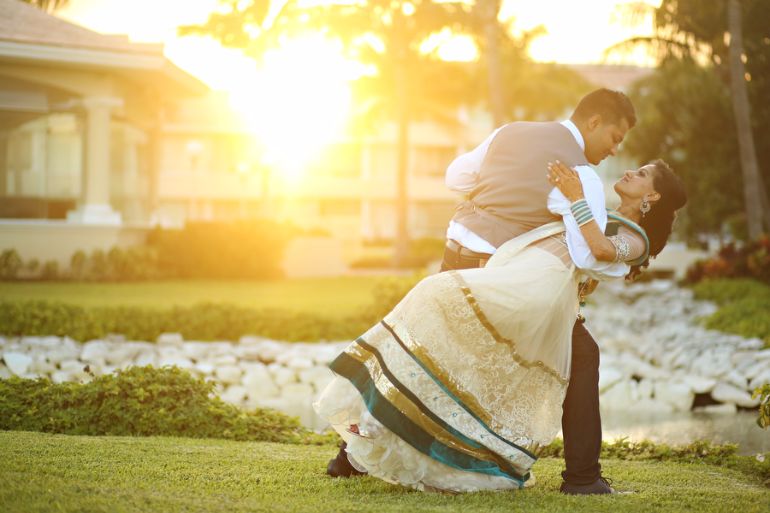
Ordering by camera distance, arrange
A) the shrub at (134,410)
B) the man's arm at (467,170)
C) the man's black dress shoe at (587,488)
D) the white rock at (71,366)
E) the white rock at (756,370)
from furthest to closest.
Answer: the white rock at (756,370)
the white rock at (71,366)
the shrub at (134,410)
the man's arm at (467,170)
the man's black dress shoe at (587,488)

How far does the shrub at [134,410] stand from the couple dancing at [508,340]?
226cm

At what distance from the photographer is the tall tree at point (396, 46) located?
20938 mm

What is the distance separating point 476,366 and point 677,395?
7239mm

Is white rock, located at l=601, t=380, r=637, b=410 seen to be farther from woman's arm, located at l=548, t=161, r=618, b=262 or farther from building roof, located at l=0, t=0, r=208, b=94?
building roof, located at l=0, t=0, r=208, b=94

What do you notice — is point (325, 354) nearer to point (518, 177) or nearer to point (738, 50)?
point (518, 177)

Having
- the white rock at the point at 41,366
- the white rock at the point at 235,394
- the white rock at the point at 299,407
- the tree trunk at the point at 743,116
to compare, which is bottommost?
the white rock at the point at 299,407

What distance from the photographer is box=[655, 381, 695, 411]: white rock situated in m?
11.5

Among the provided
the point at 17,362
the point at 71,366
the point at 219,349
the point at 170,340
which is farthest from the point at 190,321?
the point at 17,362

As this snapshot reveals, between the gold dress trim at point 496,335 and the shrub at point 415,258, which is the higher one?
the gold dress trim at point 496,335

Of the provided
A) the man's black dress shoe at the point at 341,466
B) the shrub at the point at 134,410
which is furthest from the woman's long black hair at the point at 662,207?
the shrub at the point at 134,410

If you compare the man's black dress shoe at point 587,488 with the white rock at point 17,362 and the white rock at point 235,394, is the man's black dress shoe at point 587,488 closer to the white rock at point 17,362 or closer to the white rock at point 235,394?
the white rock at point 235,394

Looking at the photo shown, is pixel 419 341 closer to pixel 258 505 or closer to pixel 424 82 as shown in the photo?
pixel 258 505

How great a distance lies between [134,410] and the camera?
282 inches

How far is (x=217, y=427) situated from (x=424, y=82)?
34.1 m
